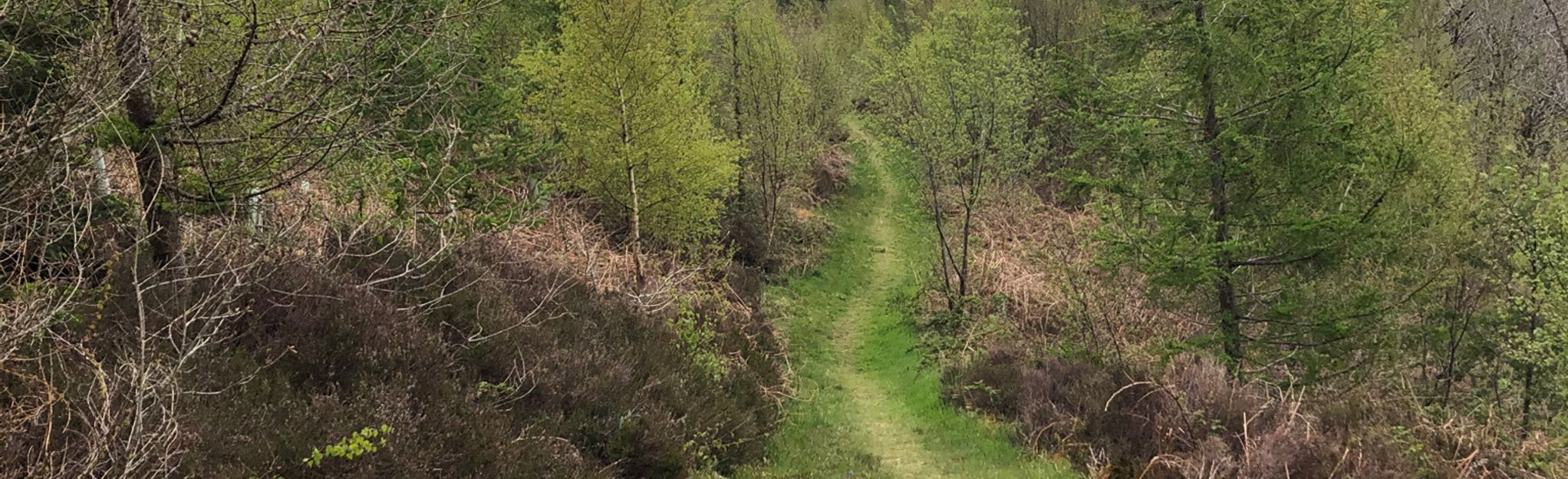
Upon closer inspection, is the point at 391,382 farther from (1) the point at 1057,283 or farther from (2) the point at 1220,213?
(1) the point at 1057,283

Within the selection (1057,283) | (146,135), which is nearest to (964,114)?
(1057,283)

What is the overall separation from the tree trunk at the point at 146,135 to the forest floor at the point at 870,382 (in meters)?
4.94

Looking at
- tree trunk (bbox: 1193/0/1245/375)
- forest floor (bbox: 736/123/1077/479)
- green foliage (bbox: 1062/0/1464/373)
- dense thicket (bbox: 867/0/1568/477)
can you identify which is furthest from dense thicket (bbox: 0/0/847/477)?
tree trunk (bbox: 1193/0/1245/375)

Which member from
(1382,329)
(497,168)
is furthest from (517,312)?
(1382,329)

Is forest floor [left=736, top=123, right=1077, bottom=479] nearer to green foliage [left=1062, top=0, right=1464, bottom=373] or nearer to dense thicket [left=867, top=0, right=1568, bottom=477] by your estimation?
dense thicket [left=867, top=0, right=1568, bottom=477]

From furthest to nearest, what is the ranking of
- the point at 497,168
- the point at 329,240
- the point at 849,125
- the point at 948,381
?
the point at 849,125
the point at 948,381
the point at 497,168
the point at 329,240

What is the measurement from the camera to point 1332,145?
26.1ft

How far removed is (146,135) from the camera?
13.6ft

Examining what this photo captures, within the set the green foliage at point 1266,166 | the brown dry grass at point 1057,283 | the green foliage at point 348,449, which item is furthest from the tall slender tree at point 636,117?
the green foliage at point 348,449

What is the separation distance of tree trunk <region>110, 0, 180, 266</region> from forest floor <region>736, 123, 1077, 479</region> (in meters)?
4.94

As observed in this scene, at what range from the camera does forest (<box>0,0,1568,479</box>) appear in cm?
405

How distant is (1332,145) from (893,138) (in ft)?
27.3

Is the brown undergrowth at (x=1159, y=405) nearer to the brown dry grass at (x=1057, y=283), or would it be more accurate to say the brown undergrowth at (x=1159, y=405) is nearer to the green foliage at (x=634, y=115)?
the brown dry grass at (x=1057, y=283)

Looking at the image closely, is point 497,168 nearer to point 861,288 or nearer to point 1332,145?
point 1332,145
